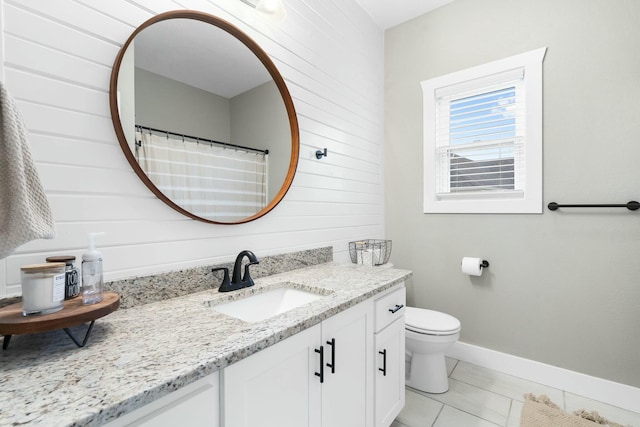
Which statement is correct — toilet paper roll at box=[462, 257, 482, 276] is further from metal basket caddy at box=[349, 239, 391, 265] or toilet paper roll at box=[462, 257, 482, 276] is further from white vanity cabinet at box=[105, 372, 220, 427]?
white vanity cabinet at box=[105, 372, 220, 427]

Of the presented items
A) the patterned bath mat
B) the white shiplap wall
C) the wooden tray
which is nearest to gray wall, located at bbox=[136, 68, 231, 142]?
the white shiplap wall

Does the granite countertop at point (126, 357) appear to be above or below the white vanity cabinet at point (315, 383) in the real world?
above

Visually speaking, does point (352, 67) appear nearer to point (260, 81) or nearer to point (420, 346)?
point (260, 81)

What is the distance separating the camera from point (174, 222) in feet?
4.06

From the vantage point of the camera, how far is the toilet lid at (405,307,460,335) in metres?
1.86

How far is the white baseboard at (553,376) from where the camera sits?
179 centimetres

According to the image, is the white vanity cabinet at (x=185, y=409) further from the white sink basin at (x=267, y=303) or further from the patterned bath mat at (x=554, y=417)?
the patterned bath mat at (x=554, y=417)

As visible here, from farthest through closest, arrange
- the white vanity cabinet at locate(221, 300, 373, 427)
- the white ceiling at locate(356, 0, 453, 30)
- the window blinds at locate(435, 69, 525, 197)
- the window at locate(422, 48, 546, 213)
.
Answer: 1. the white ceiling at locate(356, 0, 453, 30)
2. the window blinds at locate(435, 69, 525, 197)
3. the window at locate(422, 48, 546, 213)
4. the white vanity cabinet at locate(221, 300, 373, 427)

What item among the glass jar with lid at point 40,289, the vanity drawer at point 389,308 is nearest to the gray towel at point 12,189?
the glass jar with lid at point 40,289

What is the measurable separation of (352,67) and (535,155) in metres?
1.45

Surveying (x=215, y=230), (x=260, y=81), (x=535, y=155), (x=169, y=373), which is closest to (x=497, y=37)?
(x=535, y=155)

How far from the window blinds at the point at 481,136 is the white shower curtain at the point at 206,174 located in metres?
1.61

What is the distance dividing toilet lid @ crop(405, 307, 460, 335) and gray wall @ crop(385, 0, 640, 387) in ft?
1.42

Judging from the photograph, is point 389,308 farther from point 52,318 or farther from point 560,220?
point 560,220
